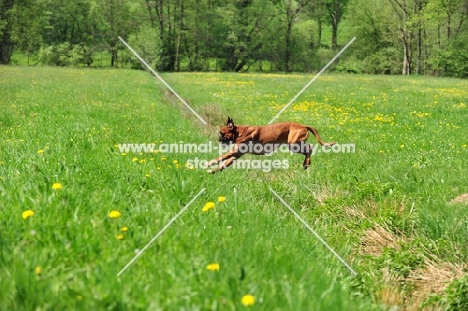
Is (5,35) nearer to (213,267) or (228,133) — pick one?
(228,133)

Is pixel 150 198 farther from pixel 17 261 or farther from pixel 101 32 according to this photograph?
pixel 101 32

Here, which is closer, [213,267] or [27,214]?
[213,267]

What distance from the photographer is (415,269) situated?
4.56 metres

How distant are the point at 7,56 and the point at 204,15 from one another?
33547mm

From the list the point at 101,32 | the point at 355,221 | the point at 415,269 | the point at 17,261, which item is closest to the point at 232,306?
the point at 17,261

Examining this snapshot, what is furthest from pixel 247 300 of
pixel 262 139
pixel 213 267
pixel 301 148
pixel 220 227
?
pixel 301 148

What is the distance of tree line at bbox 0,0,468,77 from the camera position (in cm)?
6288

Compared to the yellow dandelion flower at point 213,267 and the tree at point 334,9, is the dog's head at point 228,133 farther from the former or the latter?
the tree at point 334,9

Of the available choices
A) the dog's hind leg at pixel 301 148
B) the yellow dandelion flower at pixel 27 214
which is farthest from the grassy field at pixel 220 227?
the dog's hind leg at pixel 301 148

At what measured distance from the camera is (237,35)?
226ft

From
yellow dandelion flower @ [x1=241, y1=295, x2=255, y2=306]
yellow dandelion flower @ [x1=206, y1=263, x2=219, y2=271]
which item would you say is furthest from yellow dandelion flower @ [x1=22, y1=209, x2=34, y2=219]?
yellow dandelion flower @ [x1=241, y1=295, x2=255, y2=306]

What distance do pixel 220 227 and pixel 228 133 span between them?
133 cm

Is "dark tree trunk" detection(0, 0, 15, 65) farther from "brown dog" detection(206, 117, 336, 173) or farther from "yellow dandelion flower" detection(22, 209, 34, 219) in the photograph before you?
"yellow dandelion flower" detection(22, 209, 34, 219)

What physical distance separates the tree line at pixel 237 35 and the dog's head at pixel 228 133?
5808 centimetres
